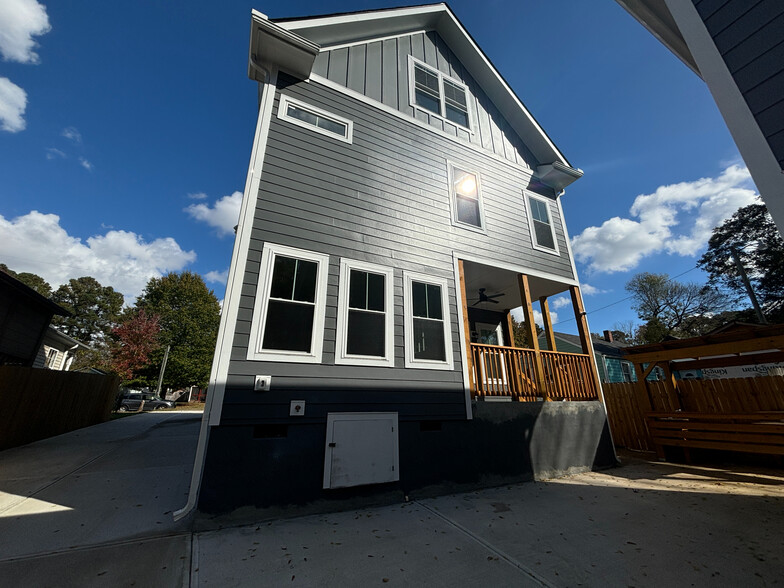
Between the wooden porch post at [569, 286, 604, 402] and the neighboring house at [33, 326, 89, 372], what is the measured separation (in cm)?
1861

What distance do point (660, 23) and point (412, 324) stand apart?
526 centimetres

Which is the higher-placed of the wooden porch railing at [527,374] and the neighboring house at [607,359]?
the neighboring house at [607,359]

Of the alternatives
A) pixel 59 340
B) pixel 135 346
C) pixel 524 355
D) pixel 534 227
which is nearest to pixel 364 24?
pixel 534 227

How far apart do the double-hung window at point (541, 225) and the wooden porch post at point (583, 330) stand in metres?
1.23

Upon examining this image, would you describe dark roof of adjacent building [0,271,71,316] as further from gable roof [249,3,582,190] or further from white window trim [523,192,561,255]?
white window trim [523,192,561,255]

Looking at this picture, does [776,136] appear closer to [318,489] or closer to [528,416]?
[528,416]

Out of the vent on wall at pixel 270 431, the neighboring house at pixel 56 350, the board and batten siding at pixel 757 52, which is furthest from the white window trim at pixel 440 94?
the neighboring house at pixel 56 350

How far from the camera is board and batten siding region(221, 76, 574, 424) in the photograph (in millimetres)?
4082

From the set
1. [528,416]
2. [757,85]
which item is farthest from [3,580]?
[757,85]

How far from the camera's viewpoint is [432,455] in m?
4.61

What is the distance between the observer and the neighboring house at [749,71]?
2.26 metres

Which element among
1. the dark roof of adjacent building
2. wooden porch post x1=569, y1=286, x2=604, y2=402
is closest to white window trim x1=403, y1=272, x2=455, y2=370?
wooden porch post x1=569, y1=286, x2=604, y2=402

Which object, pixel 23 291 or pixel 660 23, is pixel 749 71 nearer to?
pixel 660 23

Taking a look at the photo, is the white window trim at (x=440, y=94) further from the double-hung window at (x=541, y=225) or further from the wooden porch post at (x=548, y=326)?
the wooden porch post at (x=548, y=326)
